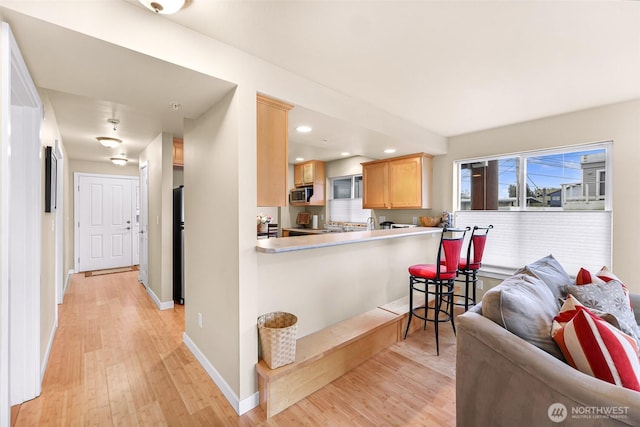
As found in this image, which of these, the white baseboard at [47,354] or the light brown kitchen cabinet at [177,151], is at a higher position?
the light brown kitchen cabinet at [177,151]

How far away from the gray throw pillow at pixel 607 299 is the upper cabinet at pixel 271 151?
205cm

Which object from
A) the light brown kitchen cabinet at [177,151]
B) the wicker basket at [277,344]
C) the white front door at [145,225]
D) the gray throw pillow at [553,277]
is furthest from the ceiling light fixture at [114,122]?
the gray throw pillow at [553,277]

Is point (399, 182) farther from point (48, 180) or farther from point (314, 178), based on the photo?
point (48, 180)

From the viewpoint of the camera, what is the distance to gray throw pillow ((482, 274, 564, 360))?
4.21ft

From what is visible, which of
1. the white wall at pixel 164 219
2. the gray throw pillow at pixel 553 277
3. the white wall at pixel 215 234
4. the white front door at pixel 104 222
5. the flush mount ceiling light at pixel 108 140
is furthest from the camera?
the white front door at pixel 104 222

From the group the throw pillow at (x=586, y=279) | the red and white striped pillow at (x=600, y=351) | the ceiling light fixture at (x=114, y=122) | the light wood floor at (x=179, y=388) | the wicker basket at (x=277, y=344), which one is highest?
the ceiling light fixture at (x=114, y=122)

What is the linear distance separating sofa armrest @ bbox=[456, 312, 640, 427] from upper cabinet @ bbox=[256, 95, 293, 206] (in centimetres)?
152

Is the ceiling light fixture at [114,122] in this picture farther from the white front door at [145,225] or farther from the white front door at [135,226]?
the white front door at [135,226]

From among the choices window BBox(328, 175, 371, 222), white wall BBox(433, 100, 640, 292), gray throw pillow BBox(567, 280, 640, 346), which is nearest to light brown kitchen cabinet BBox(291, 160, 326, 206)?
window BBox(328, 175, 371, 222)

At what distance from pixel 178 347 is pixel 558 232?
441cm

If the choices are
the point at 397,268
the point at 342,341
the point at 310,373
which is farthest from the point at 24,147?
the point at 397,268

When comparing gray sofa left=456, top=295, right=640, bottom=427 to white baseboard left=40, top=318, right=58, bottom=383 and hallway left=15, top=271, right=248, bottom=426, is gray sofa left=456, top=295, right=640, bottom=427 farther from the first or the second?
white baseboard left=40, top=318, right=58, bottom=383

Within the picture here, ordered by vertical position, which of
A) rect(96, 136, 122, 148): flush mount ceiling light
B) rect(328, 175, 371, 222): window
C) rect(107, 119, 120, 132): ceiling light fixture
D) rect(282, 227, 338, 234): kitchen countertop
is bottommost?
rect(282, 227, 338, 234): kitchen countertop

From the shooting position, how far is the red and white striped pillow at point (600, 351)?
1.05 metres
